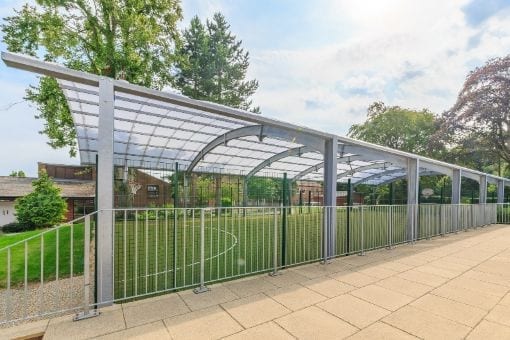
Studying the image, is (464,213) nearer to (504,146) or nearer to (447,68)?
(447,68)

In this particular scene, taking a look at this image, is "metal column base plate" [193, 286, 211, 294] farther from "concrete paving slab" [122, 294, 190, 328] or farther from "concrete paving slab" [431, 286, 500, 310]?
"concrete paving slab" [431, 286, 500, 310]

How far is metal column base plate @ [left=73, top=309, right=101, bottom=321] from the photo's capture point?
3.06m

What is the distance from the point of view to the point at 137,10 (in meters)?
12.6

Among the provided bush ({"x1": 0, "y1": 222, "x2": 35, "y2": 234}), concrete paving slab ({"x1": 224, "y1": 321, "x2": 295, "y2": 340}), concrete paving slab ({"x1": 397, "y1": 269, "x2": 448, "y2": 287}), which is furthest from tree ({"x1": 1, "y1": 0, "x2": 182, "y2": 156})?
concrete paving slab ({"x1": 397, "y1": 269, "x2": 448, "y2": 287})

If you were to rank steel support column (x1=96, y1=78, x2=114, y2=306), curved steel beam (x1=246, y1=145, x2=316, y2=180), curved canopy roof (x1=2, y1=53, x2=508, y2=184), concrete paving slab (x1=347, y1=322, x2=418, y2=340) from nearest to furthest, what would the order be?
1. concrete paving slab (x1=347, y1=322, x2=418, y2=340)
2. steel support column (x1=96, y1=78, x2=114, y2=306)
3. curved canopy roof (x1=2, y1=53, x2=508, y2=184)
4. curved steel beam (x1=246, y1=145, x2=316, y2=180)

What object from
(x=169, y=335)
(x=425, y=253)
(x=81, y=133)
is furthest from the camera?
(x=81, y=133)

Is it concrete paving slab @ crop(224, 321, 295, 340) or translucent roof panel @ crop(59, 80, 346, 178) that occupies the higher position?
translucent roof panel @ crop(59, 80, 346, 178)

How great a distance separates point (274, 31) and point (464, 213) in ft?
32.2

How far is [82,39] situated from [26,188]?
48.4ft

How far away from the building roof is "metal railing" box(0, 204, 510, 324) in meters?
12.6

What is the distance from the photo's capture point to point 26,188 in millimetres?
21281

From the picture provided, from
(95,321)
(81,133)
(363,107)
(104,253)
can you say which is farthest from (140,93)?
(363,107)

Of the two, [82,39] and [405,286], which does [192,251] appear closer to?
[405,286]

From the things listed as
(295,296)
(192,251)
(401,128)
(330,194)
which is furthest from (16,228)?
(401,128)
